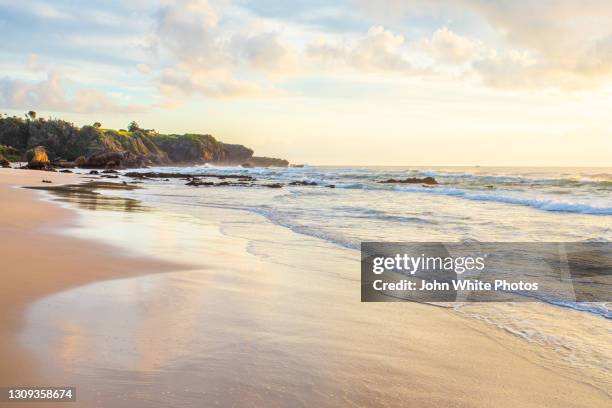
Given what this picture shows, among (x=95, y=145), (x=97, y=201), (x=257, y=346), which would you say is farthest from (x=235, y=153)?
(x=257, y=346)

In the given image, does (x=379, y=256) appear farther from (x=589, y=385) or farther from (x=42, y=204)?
(x=42, y=204)

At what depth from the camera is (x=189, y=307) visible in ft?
18.1

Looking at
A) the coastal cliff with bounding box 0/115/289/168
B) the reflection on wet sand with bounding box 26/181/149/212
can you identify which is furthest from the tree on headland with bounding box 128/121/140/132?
the reflection on wet sand with bounding box 26/181/149/212

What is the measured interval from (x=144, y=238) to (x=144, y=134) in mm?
147121

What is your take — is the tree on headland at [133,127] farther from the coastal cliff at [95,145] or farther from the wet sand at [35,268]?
the wet sand at [35,268]

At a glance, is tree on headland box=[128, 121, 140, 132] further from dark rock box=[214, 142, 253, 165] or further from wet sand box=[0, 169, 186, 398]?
wet sand box=[0, 169, 186, 398]

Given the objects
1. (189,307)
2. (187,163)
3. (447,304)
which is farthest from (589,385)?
(187,163)

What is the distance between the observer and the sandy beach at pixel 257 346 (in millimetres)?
3451

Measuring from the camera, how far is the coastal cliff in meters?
85.8

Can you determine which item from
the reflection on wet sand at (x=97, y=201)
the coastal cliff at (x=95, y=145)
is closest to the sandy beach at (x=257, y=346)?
the reflection on wet sand at (x=97, y=201)

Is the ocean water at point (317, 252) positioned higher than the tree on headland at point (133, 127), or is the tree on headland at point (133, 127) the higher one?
the tree on headland at point (133, 127)

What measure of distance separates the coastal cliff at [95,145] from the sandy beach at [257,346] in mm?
77990

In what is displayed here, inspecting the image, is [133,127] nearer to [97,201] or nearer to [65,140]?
[65,140]

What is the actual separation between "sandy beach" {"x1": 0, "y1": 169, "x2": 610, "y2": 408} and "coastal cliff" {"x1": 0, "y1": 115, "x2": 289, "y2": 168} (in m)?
78.0
